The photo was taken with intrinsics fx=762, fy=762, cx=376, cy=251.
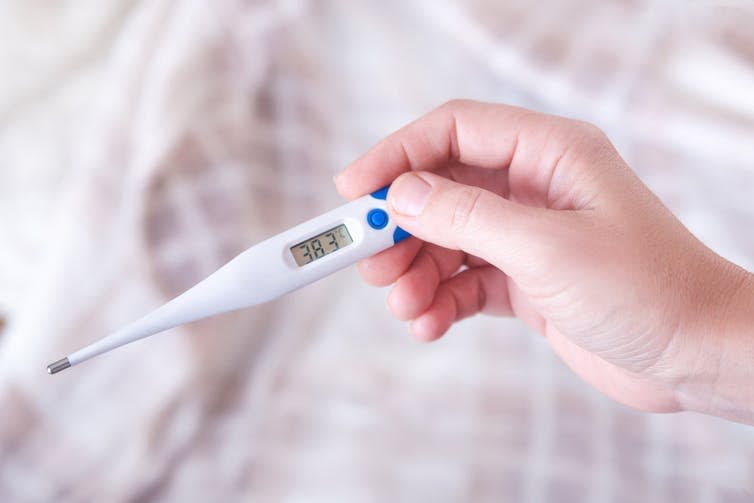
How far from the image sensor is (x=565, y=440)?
1040 mm

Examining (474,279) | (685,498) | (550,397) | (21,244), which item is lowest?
(685,498)

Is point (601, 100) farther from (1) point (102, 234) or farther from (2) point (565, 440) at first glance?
(1) point (102, 234)

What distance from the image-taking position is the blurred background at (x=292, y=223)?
1003 millimetres

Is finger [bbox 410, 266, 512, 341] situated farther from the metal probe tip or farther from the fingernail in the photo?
the metal probe tip

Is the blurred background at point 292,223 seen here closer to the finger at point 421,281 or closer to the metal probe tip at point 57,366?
the finger at point 421,281

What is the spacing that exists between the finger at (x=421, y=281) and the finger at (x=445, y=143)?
14 centimetres

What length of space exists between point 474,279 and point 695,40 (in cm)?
53

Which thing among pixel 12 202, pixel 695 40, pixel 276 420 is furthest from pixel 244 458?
pixel 695 40

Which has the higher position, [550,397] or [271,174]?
[271,174]

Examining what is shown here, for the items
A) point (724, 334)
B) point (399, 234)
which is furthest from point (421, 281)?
point (724, 334)

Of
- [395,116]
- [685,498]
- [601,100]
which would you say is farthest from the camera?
[395,116]

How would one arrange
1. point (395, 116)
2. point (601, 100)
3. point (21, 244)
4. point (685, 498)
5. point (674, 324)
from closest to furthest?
1. point (674, 324)
2. point (685, 498)
3. point (21, 244)
4. point (601, 100)
5. point (395, 116)

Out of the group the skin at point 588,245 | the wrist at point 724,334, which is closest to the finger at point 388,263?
the skin at point 588,245

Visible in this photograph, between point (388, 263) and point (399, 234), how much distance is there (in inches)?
3.7
